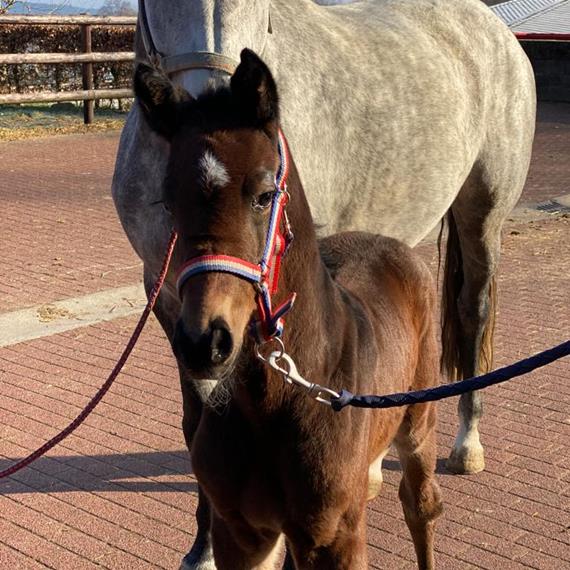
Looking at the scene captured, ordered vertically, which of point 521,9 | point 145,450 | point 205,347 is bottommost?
point 521,9

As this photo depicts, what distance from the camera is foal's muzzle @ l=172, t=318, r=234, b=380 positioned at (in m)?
2.14

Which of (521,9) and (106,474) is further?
(521,9)

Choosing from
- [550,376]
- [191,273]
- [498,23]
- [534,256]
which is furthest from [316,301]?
[534,256]

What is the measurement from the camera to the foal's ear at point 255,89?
241 centimetres

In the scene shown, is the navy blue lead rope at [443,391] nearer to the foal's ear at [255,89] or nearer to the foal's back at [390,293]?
the foal's back at [390,293]

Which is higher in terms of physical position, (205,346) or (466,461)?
(205,346)

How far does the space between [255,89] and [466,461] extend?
3051 millimetres

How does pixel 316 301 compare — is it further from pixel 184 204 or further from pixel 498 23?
pixel 498 23

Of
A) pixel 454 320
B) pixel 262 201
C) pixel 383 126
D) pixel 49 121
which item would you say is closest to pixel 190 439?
pixel 383 126

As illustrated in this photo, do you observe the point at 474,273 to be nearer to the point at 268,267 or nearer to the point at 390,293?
the point at 390,293

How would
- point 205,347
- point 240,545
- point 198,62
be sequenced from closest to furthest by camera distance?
point 205,347, point 240,545, point 198,62

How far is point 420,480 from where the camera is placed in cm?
371

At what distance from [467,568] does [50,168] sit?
10.7m

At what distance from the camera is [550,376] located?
20.8ft
